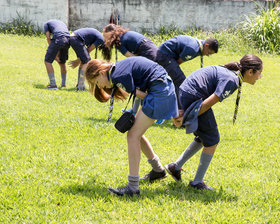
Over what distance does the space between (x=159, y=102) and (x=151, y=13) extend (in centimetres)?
1384

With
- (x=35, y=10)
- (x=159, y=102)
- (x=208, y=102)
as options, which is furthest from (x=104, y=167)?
(x=35, y=10)

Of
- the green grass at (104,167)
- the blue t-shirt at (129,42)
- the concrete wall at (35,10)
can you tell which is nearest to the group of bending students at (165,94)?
the green grass at (104,167)

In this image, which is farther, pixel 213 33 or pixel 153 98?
pixel 213 33

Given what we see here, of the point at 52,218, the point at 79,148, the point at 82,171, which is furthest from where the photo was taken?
the point at 79,148

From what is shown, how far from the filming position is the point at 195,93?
405 cm

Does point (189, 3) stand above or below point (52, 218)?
above

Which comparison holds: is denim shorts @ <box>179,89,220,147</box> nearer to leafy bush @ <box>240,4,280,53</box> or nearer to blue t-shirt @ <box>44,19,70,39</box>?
blue t-shirt @ <box>44,19,70,39</box>

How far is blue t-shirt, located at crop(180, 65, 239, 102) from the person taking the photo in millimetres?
3893

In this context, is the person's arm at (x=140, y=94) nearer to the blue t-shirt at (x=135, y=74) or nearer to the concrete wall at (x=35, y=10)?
the blue t-shirt at (x=135, y=74)

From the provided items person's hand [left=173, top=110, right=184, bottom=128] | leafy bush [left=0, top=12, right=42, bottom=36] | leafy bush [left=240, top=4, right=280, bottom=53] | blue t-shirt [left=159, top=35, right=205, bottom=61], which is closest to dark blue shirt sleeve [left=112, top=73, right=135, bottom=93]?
person's hand [left=173, top=110, right=184, bottom=128]

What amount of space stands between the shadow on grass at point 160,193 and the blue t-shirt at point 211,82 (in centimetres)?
104

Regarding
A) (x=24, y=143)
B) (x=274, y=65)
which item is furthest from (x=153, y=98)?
(x=274, y=65)

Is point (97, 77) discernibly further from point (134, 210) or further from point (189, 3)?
point (189, 3)

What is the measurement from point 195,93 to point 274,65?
10.6 metres
